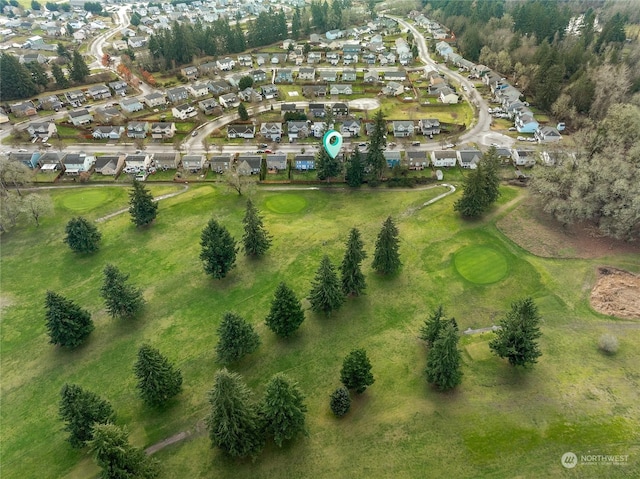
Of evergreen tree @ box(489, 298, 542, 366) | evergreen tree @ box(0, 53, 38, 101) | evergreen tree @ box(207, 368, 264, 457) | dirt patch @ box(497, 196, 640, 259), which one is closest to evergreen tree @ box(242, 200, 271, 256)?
evergreen tree @ box(207, 368, 264, 457)

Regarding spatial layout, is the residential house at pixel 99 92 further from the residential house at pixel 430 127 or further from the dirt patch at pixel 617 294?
the dirt patch at pixel 617 294

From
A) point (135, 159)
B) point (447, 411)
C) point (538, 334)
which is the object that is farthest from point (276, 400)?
point (135, 159)

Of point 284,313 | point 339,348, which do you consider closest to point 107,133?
point 284,313

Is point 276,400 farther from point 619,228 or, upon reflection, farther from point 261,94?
point 261,94

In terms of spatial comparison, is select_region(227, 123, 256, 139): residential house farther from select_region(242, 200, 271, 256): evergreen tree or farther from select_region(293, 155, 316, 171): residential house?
select_region(242, 200, 271, 256): evergreen tree

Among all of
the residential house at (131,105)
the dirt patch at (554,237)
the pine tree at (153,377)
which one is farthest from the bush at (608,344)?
the residential house at (131,105)
